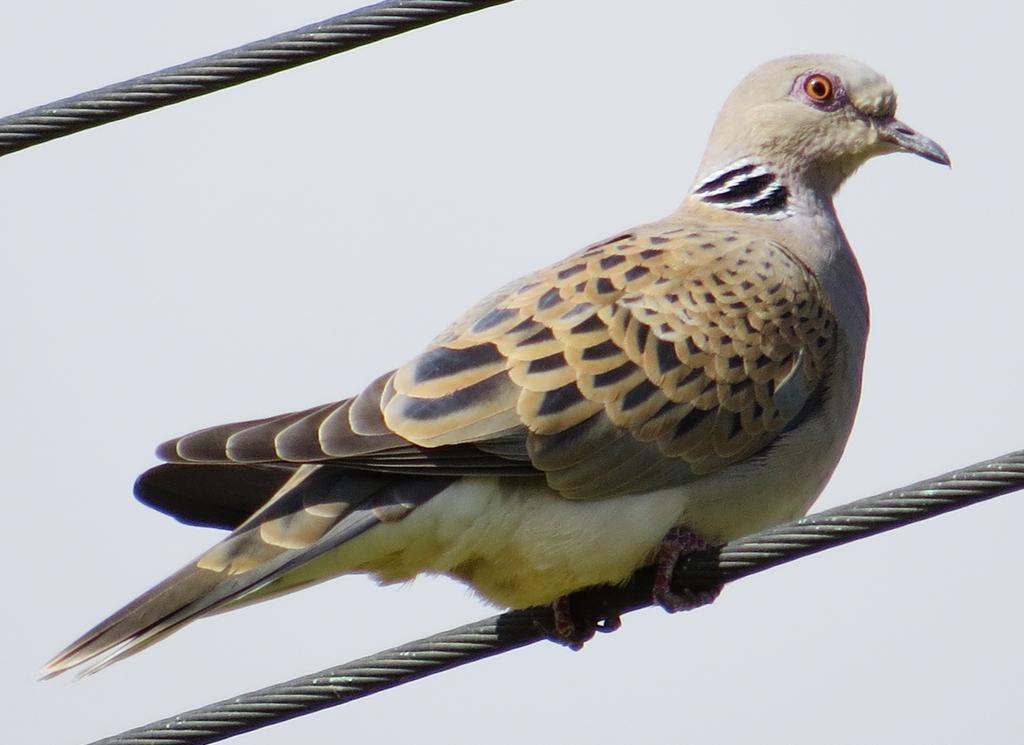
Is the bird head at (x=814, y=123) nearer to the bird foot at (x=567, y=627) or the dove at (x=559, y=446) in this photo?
the dove at (x=559, y=446)

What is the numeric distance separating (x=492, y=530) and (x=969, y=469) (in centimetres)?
148

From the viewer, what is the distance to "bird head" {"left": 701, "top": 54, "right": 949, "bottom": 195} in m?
6.46

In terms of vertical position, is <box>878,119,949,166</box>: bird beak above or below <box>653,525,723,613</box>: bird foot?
above

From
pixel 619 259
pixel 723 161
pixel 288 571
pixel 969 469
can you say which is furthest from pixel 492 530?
pixel 723 161

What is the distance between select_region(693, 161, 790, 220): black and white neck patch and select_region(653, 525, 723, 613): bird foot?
58.9 inches

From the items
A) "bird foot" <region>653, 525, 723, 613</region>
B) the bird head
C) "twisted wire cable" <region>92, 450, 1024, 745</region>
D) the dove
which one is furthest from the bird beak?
"twisted wire cable" <region>92, 450, 1024, 745</region>

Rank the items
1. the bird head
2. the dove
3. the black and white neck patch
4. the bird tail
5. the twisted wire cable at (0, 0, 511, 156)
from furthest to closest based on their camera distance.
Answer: the bird head → the black and white neck patch → the dove → the bird tail → the twisted wire cable at (0, 0, 511, 156)

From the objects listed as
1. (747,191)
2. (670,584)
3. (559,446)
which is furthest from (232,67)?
(747,191)

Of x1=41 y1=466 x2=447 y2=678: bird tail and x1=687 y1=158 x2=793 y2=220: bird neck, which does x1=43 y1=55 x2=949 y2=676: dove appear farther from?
x1=687 y1=158 x2=793 y2=220: bird neck

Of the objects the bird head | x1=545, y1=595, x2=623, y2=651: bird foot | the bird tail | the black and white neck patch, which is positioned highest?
the bird head

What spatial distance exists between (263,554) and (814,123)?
2.71 metres

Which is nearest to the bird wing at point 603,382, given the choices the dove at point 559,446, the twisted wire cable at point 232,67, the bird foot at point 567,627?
the dove at point 559,446

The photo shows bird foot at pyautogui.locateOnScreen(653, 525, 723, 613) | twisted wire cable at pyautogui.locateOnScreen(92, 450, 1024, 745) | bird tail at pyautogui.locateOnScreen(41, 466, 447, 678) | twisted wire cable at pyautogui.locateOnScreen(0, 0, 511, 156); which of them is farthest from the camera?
bird foot at pyautogui.locateOnScreen(653, 525, 723, 613)

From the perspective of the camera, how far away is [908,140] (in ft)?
21.5
